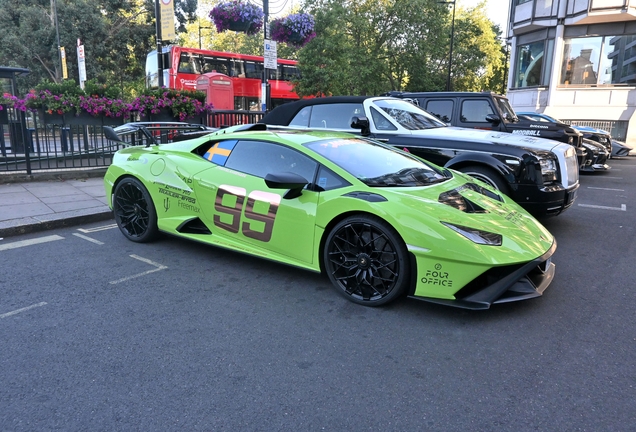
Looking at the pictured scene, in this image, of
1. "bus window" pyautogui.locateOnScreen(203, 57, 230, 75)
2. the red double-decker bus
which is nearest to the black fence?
the red double-decker bus

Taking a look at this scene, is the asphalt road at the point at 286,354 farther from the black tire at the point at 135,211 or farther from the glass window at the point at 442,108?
the glass window at the point at 442,108

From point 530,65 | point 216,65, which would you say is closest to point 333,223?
point 216,65

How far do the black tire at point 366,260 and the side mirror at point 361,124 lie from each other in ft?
11.1

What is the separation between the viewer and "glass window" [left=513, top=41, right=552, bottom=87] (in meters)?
24.9

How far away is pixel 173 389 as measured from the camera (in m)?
2.59

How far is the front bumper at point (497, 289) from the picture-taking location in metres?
3.27

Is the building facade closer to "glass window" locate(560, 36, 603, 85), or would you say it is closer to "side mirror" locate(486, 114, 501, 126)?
"glass window" locate(560, 36, 603, 85)

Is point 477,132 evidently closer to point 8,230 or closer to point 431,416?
point 431,416

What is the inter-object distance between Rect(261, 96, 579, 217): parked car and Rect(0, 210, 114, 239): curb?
318cm

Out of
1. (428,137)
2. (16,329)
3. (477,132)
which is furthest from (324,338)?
(477,132)

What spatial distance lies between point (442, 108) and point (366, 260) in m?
6.58

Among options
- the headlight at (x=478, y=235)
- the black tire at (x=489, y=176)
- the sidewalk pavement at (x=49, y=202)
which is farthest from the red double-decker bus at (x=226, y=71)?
the headlight at (x=478, y=235)

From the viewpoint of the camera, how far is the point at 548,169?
19.2ft

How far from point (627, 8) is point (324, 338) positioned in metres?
25.8
